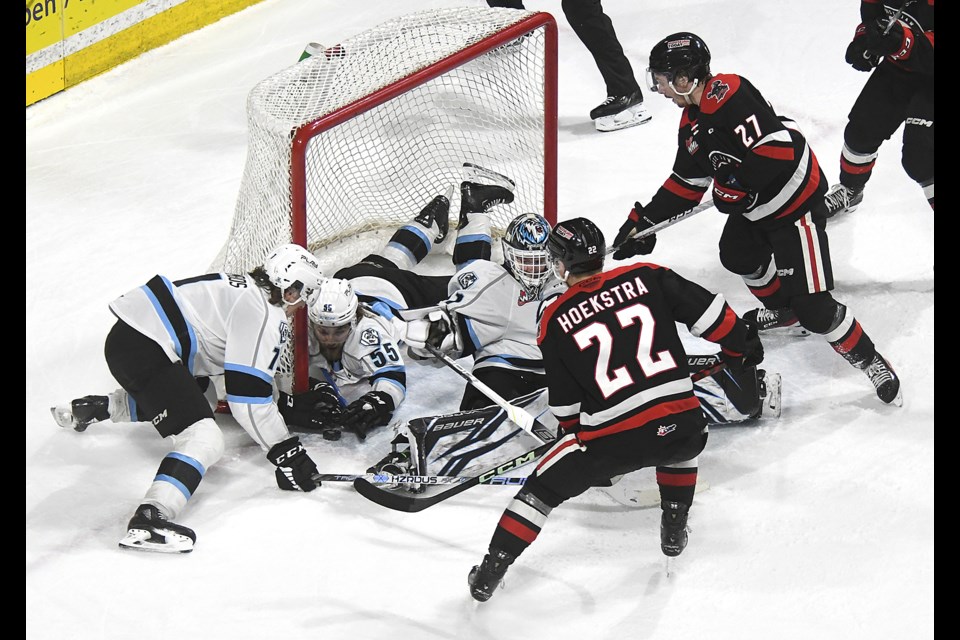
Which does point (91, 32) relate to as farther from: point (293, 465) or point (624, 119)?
point (293, 465)

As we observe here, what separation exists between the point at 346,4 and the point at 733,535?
4237 mm

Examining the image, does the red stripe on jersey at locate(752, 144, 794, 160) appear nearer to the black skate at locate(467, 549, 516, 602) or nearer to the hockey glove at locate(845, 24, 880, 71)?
the hockey glove at locate(845, 24, 880, 71)

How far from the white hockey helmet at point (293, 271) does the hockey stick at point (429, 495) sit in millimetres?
553

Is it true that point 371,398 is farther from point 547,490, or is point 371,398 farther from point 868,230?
point 868,230

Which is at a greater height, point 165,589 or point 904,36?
point 904,36

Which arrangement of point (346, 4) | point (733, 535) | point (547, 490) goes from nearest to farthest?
point (547, 490), point (733, 535), point (346, 4)

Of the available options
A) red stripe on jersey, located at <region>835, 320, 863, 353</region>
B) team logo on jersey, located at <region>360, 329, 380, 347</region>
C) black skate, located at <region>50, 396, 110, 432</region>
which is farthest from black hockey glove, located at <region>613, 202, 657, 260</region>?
black skate, located at <region>50, 396, 110, 432</region>

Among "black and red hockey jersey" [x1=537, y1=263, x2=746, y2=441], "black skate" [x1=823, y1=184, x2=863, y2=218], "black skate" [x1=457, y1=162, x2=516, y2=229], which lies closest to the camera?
"black and red hockey jersey" [x1=537, y1=263, x2=746, y2=441]

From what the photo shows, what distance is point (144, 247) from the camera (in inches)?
202

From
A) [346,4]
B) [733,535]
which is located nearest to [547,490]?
[733,535]

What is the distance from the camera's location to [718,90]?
4.01m

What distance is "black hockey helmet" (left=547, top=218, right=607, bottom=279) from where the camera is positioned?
10.6 ft

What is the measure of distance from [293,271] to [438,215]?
3.91 ft

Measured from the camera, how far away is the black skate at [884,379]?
400cm
